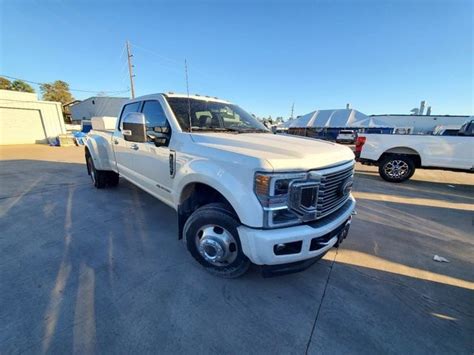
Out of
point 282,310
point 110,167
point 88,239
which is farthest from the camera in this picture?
point 110,167

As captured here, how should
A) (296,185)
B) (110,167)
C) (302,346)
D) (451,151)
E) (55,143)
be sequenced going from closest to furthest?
(302,346)
(296,185)
(110,167)
(451,151)
(55,143)

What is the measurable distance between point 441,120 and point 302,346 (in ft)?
165

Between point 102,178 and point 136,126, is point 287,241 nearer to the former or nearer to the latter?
point 136,126

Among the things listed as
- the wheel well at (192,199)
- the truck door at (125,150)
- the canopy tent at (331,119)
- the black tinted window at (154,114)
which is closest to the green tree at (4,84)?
the canopy tent at (331,119)

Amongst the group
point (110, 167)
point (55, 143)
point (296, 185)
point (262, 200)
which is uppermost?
point (296, 185)

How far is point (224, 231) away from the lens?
2.30 m

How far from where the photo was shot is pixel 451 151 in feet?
21.6

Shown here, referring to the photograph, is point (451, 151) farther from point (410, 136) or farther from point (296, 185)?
point (296, 185)

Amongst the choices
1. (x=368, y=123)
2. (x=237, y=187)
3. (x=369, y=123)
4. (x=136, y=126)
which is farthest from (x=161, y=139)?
(x=368, y=123)

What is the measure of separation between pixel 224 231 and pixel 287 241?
0.68 meters

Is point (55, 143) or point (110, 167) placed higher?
point (110, 167)

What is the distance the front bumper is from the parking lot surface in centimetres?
54

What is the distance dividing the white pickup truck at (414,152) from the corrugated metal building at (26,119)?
78.9ft

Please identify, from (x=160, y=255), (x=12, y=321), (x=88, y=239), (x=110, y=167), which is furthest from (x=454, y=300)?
(x=110, y=167)
